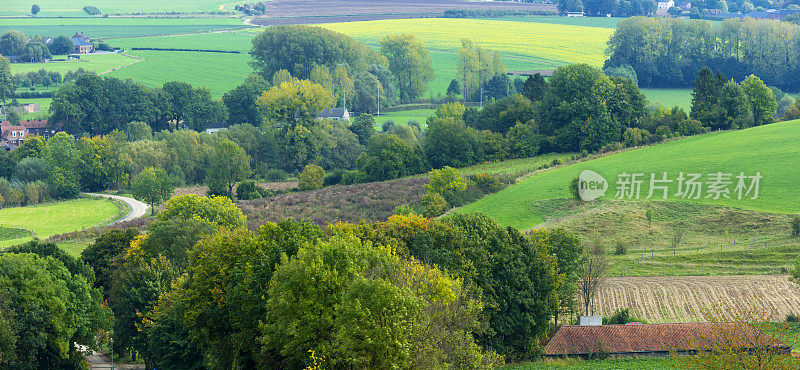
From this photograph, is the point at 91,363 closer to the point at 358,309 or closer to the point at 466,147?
the point at 358,309

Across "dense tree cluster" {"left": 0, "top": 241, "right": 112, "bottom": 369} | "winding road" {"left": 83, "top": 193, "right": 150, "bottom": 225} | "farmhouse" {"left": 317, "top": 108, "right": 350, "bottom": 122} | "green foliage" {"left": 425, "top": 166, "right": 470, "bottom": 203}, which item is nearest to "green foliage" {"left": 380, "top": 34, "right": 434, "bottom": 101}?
"farmhouse" {"left": 317, "top": 108, "right": 350, "bottom": 122}

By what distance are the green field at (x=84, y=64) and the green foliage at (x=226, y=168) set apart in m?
79.2

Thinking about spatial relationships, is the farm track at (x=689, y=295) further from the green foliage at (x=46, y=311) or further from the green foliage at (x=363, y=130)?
the green foliage at (x=363, y=130)

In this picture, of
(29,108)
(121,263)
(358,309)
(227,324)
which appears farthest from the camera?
(29,108)

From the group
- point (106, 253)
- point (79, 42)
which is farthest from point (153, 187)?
point (79, 42)

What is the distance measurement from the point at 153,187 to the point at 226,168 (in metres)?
9.50

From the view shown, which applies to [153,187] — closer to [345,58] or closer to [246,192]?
[246,192]

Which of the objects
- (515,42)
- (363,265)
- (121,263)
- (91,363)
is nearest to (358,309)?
(363,265)

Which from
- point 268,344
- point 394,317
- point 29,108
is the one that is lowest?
point 29,108

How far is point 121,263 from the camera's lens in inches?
2218

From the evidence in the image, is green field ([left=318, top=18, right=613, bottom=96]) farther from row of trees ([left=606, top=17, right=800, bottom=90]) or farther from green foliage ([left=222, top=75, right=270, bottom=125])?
green foliage ([left=222, top=75, right=270, bottom=125])

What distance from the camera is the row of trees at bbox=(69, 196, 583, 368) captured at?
108 feet

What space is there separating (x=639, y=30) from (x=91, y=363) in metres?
123

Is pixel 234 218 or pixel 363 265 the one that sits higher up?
pixel 363 265
